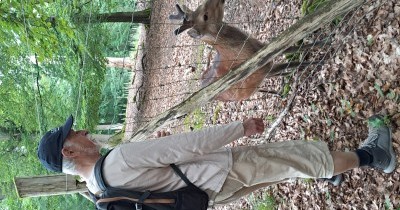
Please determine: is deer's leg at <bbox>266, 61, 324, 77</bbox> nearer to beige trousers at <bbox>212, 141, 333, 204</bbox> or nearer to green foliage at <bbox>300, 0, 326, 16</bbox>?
green foliage at <bbox>300, 0, 326, 16</bbox>

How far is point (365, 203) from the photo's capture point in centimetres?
374

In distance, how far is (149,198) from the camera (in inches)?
114

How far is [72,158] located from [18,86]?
626 cm

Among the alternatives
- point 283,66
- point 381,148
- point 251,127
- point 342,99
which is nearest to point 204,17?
point 283,66

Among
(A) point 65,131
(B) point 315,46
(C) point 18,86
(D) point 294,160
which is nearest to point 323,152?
(D) point 294,160

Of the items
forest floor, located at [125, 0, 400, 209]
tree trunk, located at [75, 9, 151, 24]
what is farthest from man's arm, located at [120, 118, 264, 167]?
tree trunk, located at [75, 9, 151, 24]

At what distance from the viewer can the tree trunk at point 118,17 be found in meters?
8.65

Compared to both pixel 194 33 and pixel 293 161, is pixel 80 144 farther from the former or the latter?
pixel 194 33

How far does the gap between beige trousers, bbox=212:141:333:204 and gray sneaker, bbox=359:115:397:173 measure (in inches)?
15.9

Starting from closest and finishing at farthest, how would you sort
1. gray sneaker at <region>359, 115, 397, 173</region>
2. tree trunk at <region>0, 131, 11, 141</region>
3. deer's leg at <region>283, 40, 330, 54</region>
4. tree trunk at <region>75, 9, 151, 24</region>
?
gray sneaker at <region>359, 115, 397, 173</region>, deer's leg at <region>283, 40, 330, 54</region>, tree trunk at <region>75, 9, 151, 24</region>, tree trunk at <region>0, 131, 11, 141</region>

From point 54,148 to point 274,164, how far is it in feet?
5.34

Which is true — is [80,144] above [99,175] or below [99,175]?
above

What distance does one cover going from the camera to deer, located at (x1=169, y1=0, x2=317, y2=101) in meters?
4.55

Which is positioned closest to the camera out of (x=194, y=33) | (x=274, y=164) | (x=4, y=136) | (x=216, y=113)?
(x=274, y=164)
